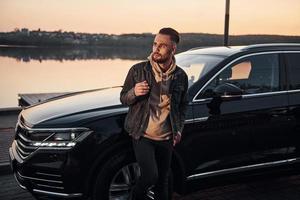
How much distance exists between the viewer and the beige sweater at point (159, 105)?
371cm

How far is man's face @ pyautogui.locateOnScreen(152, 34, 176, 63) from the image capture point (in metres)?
3.62

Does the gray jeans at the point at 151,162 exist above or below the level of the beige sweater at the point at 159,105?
below

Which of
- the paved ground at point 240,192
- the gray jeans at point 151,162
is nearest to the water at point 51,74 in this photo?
the paved ground at point 240,192

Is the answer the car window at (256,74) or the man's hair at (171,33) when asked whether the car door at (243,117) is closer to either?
the car window at (256,74)

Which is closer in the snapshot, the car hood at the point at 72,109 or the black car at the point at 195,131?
the black car at the point at 195,131

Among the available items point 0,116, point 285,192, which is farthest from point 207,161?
point 0,116

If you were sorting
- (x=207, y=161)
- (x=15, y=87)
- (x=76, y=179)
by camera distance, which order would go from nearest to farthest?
(x=76, y=179)
(x=207, y=161)
(x=15, y=87)

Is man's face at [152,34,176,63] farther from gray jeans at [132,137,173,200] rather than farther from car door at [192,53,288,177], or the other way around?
car door at [192,53,288,177]

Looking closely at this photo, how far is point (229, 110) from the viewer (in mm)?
4742

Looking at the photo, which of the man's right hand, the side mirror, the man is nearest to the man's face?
the man

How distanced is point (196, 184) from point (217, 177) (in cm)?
27

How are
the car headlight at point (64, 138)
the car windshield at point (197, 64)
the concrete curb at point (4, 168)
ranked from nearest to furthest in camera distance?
the car headlight at point (64, 138), the car windshield at point (197, 64), the concrete curb at point (4, 168)

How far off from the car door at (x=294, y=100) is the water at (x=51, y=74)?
1222 cm

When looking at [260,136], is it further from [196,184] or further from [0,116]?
[0,116]
